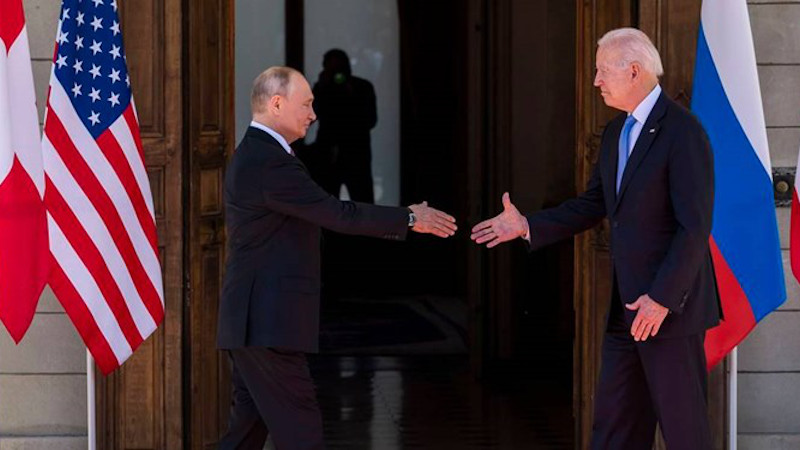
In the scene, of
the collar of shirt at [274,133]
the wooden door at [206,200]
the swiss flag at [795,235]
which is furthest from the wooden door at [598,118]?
the collar of shirt at [274,133]

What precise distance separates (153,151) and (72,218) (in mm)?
704

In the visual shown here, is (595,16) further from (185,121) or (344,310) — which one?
(344,310)

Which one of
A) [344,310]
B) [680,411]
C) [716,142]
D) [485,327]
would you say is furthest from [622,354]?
[344,310]

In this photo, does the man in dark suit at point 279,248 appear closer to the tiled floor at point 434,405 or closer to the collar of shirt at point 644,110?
the collar of shirt at point 644,110

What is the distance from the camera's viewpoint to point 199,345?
738cm

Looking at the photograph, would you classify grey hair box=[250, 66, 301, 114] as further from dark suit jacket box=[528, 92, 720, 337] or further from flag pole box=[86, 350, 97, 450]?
flag pole box=[86, 350, 97, 450]

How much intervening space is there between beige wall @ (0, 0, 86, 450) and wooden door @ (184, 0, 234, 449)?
0.48m

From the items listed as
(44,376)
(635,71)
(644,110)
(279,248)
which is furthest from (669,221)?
(44,376)

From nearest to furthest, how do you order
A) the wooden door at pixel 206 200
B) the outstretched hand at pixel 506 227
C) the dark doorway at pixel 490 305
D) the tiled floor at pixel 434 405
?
the outstretched hand at pixel 506 227, the wooden door at pixel 206 200, the tiled floor at pixel 434 405, the dark doorway at pixel 490 305

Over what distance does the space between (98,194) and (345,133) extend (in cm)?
984

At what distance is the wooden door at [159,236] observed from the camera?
7.17 meters

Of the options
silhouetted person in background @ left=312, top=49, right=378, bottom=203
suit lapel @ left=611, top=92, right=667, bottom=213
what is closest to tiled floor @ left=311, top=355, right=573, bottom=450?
suit lapel @ left=611, top=92, right=667, bottom=213

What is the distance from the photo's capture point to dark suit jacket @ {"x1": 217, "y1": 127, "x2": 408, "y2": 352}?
595 centimetres

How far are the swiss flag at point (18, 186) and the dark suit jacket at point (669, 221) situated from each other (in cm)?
219
